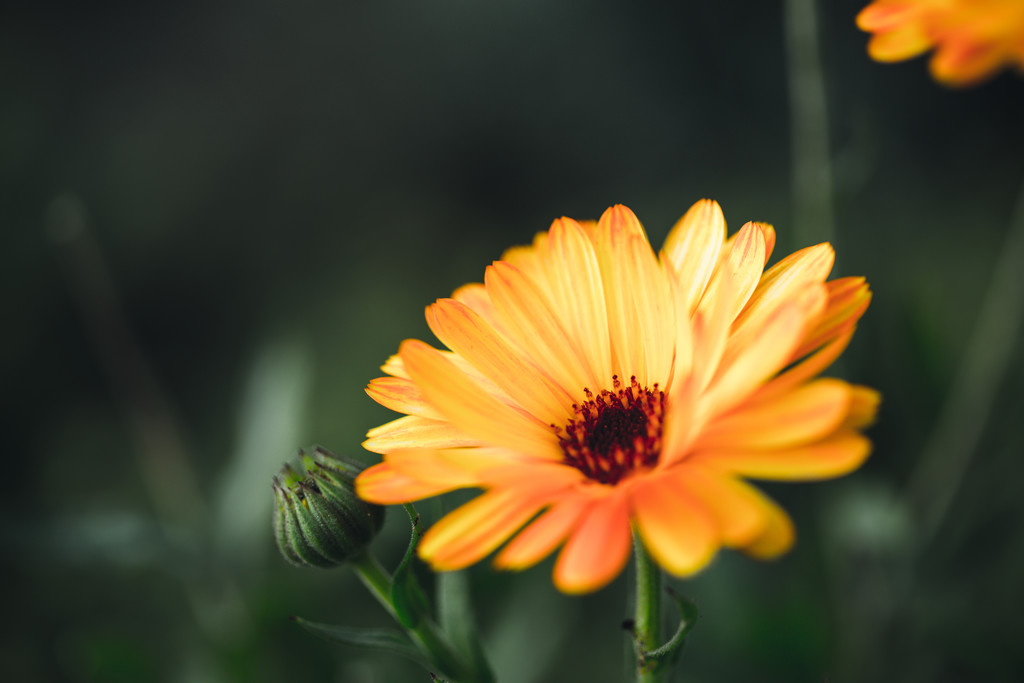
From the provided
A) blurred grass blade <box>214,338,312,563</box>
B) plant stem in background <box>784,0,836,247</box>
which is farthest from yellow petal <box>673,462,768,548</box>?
blurred grass blade <box>214,338,312,563</box>

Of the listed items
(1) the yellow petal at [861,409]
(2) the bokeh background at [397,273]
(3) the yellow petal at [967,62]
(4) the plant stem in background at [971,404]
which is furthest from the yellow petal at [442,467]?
(4) the plant stem in background at [971,404]

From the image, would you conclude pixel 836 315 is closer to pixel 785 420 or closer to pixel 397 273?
pixel 785 420

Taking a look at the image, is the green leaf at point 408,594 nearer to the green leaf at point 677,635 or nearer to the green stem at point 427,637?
the green stem at point 427,637

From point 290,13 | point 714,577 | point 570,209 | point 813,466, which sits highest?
point 290,13

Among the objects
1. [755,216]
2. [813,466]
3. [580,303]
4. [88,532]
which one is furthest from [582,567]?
[755,216]

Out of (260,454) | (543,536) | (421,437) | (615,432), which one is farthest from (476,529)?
(260,454)

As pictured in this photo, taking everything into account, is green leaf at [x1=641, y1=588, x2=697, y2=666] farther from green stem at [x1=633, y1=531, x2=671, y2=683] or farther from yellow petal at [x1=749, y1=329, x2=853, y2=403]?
yellow petal at [x1=749, y1=329, x2=853, y2=403]

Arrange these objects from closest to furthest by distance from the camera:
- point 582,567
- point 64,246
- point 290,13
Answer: point 582,567
point 64,246
point 290,13

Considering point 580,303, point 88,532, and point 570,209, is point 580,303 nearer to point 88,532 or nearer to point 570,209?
point 88,532
